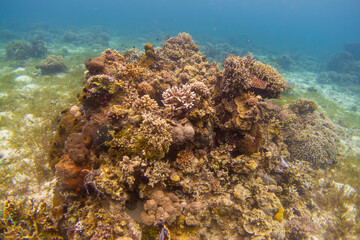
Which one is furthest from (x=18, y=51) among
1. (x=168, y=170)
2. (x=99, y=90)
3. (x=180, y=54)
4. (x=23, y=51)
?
(x=168, y=170)

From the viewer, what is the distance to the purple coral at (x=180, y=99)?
4.59 meters

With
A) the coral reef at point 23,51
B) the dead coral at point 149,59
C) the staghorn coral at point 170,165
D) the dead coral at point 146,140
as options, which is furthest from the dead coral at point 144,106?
the coral reef at point 23,51

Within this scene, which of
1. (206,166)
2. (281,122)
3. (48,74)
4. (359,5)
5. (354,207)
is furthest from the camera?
(359,5)

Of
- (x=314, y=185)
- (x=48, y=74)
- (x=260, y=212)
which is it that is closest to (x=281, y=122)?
(x=314, y=185)

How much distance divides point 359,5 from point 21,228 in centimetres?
25845

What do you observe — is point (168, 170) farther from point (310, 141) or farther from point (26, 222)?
point (310, 141)

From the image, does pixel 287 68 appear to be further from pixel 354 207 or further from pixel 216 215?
pixel 216 215

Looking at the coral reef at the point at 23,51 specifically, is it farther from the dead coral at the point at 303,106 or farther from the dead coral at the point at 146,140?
the dead coral at the point at 303,106

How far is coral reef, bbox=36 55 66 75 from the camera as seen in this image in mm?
14378

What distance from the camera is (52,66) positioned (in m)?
14.5

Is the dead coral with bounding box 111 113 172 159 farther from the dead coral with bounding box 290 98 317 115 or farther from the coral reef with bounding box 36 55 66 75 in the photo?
the coral reef with bounding box 36 55 66 75

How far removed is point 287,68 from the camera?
2945cm

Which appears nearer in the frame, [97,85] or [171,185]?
[171,185]

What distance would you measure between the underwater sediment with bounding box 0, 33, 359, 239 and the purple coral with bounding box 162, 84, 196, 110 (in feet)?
0.10
